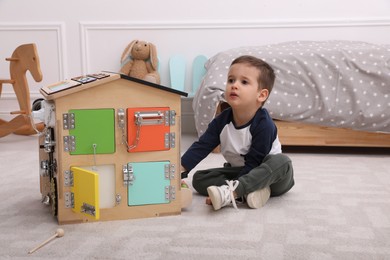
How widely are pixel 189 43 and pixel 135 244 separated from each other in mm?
2198

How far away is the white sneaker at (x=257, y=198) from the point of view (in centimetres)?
132

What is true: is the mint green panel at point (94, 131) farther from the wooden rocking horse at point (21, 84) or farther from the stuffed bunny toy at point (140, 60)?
the stuffed bunny toy at point (140, 60)

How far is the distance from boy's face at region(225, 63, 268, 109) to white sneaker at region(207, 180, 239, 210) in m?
0.23

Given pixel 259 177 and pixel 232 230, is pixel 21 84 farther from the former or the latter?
pixel 232 230

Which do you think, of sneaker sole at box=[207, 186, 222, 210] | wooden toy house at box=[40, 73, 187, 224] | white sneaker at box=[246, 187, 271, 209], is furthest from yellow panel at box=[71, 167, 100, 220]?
white sneaker at box=[246, 187, 271, 209]

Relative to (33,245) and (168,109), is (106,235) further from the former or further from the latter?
(168,109)

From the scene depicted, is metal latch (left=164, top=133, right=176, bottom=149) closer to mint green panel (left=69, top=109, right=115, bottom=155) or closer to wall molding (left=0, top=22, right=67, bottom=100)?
mint green panel (left=69, top=109, right=115, bottom=155)

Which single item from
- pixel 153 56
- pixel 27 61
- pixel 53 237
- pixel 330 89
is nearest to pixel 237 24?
pixel 153 56

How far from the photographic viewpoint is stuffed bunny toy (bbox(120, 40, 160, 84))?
2.97m

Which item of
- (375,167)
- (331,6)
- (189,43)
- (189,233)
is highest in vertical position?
(331,6)

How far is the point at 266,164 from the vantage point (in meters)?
1.35

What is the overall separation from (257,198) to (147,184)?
0.31 metres

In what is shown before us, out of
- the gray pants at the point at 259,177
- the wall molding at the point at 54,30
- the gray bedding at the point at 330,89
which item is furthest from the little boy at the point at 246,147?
the wall molding at the point at 54,30

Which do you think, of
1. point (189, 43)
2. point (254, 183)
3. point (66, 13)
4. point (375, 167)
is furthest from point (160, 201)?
point (66, 13)
